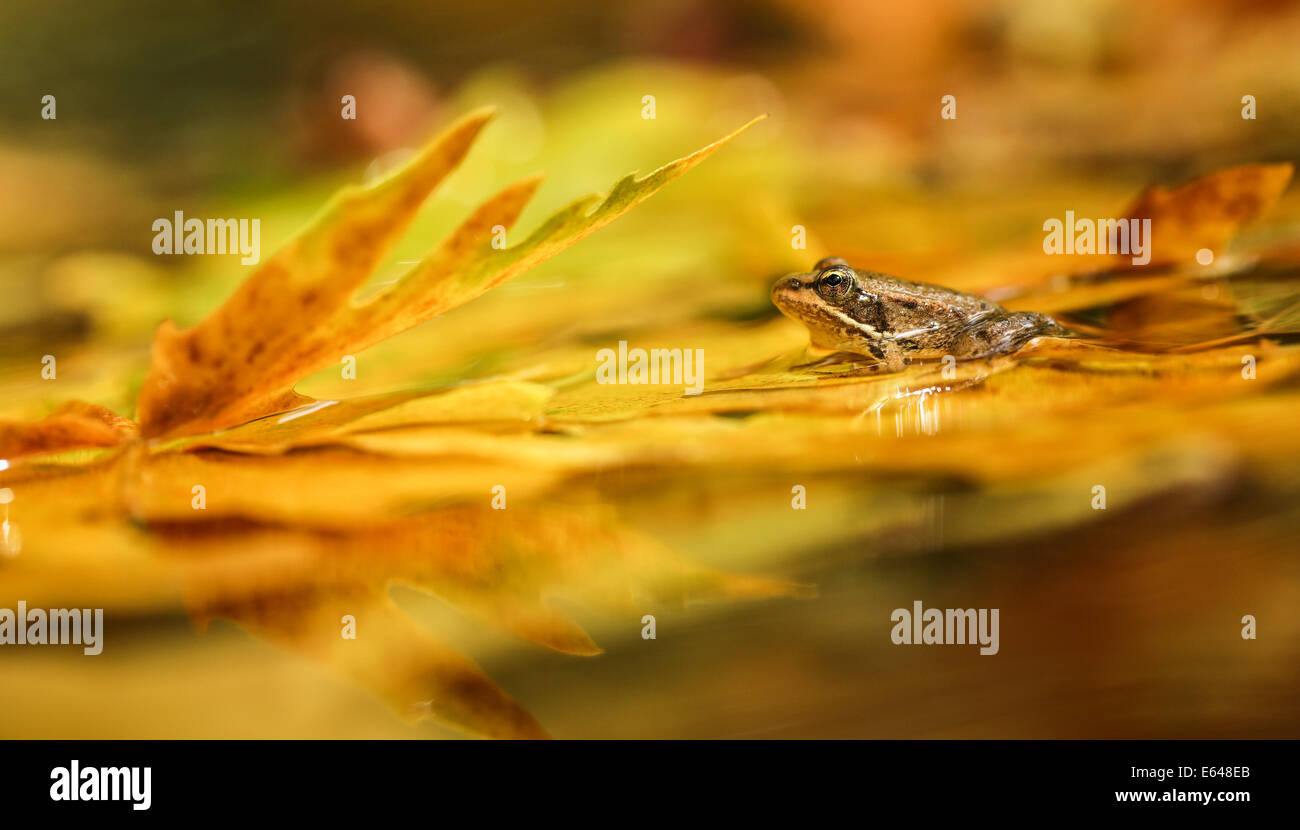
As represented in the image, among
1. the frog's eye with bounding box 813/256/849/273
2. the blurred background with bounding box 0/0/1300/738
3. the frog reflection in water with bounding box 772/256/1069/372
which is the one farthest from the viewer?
the frog's eye with bounding box 813/256/849/273

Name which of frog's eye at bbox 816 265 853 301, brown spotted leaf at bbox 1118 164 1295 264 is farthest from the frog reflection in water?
brown spotted leaf at bbox 1118 164 1295 264

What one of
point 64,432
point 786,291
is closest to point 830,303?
point 786,291

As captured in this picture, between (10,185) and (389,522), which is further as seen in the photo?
(10,185)

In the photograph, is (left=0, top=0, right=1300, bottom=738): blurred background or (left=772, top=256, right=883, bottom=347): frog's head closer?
(left=0, top=0, right=1300, bottom=738): blurred background

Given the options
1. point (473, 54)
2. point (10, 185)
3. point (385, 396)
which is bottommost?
point (385, 396)

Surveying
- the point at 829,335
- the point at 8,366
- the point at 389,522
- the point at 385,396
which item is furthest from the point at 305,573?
the point at 8,366

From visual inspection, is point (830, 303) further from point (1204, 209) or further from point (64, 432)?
point (64, 432)

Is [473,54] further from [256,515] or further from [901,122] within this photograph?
[256,515]

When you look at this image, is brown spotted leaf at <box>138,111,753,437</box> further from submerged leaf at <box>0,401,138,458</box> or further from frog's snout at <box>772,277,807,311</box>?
frog's snout at <box>772,277,807,311</box>
